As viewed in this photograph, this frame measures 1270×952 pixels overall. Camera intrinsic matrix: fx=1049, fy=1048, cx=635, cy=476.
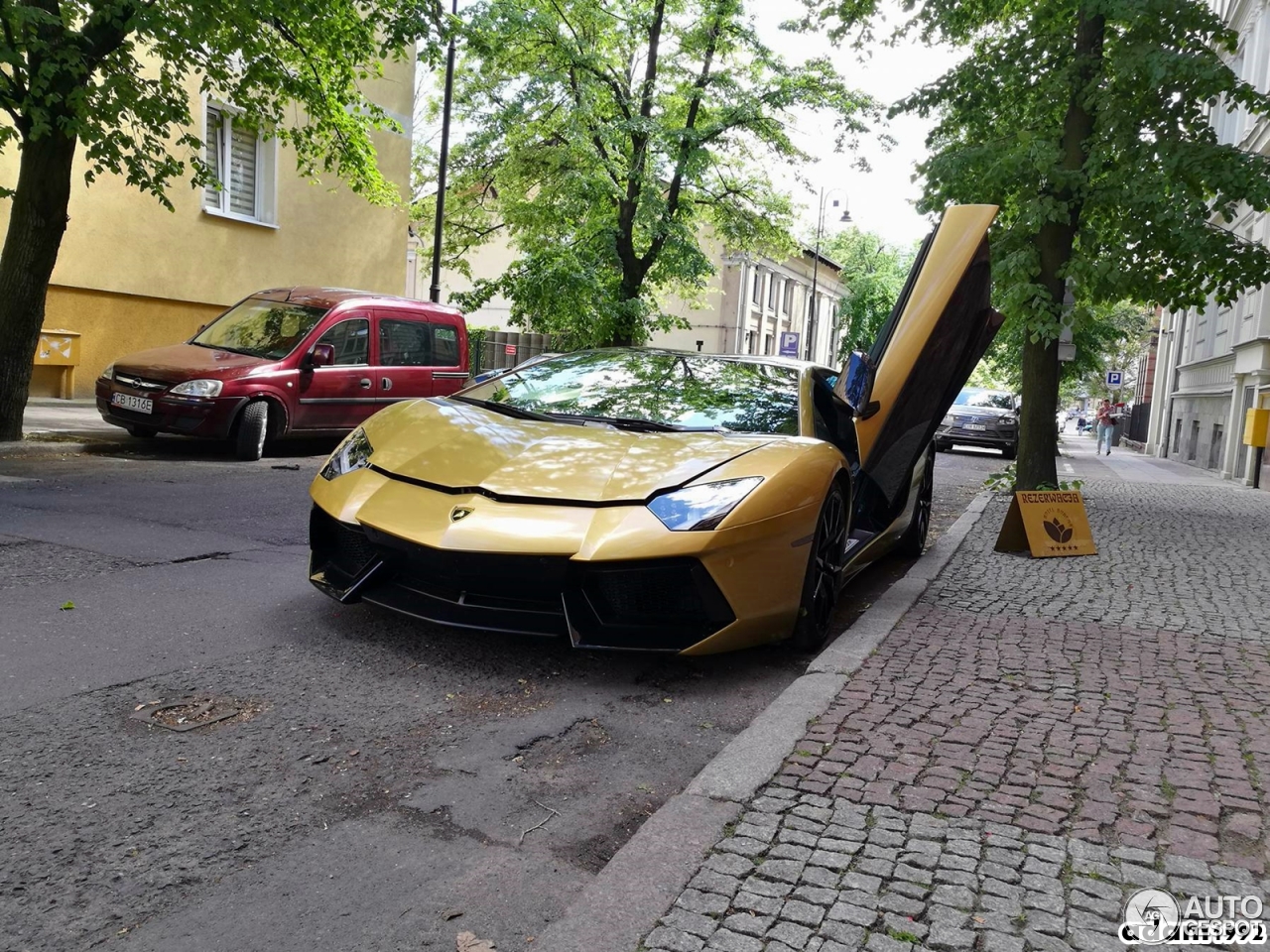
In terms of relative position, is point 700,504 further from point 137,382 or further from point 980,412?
point 980,412

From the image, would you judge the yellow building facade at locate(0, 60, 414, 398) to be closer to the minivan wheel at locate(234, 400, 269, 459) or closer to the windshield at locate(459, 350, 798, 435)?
the minivan wheel at locate(234, 400, 269, 459)

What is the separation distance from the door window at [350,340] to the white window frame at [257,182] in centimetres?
745

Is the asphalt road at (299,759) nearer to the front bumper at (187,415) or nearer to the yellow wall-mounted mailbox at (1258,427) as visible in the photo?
the front bumper at (187,415)

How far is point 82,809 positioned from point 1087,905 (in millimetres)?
2437

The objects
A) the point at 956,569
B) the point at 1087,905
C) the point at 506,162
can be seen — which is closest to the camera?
the point at 1087,905

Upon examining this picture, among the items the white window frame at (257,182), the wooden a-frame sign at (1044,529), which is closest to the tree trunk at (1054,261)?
the wooden a-frame sign at (1044,529)

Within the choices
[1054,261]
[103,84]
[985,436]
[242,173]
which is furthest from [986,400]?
[103,84]

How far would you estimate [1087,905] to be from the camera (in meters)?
2.38

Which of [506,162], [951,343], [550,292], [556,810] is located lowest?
[556,810]

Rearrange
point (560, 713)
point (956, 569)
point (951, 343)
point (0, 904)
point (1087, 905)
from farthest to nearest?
1. point (956, 569)
2. point (951, 343)
3. point (560, 713)
4. point (1087, 905)
5. point (0, 904)

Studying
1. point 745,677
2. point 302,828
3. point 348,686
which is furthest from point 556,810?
point 745,677

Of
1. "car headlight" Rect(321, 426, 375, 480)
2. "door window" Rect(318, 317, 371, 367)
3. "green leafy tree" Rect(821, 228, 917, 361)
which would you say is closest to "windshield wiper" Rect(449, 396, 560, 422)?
"car headlight" Rect(321, 426, 375, 480)

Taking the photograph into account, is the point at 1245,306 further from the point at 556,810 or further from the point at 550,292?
the point at 556,810

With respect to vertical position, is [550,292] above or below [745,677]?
above
